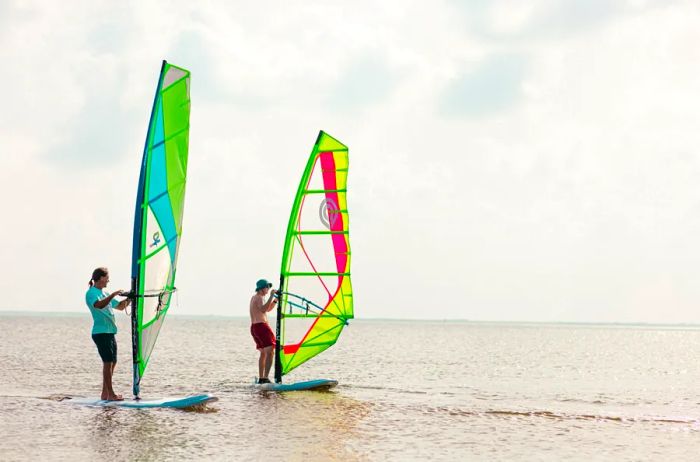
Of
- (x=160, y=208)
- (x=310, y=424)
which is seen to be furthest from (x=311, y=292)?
(x=160, y=208)

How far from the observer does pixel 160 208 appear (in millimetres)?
10789

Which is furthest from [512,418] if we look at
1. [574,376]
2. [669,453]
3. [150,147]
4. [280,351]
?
[574,376]

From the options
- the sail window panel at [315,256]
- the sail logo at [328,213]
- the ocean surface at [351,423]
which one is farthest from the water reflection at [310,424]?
the sail logo at [328,213]

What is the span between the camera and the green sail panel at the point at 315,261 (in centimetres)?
1443

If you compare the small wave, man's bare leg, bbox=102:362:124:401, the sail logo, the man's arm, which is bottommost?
the small wave

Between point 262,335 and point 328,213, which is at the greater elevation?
point 328,213

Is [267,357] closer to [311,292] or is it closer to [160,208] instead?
[311,292]

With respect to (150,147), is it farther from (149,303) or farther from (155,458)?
(155,458)

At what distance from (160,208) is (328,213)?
4351 millimetres

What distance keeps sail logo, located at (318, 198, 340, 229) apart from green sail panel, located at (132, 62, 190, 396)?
3797 mm

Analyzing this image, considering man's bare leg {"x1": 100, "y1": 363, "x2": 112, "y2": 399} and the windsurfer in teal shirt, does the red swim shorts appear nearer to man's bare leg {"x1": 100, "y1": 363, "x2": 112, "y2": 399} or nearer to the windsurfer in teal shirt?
man's bare leg {"x1": 100, "y1": 363, "x2": 112, "y2": 399}

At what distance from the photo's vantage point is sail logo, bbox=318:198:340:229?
14.6 metres

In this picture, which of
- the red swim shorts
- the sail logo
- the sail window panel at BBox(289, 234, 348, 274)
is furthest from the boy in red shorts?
the sail logo

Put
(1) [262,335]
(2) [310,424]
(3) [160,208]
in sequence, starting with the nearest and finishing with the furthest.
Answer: (2) [310,424], (3) [160,208], (1) [262,335]
